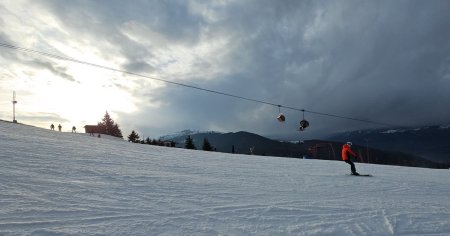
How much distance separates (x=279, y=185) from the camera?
13844mm

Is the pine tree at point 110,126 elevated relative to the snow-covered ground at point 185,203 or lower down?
elevated

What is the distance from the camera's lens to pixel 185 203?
9359mm

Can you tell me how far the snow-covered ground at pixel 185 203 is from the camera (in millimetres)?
7273

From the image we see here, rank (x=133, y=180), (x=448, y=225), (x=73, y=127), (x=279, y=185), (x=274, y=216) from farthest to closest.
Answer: (x=73, y=127) < (x=279, y=185) < (x=133, y=180) < (x=448, y=225) < (x=274, y=216)

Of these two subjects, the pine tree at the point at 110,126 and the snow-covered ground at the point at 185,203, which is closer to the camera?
the snow-covered ground at the point at 185,203

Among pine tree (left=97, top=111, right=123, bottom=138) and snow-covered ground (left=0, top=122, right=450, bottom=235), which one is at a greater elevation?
pine tree (left=97, top=111, right=123, bottom=138)

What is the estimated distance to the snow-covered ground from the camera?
7.27 metres

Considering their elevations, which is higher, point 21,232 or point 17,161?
point 17,161

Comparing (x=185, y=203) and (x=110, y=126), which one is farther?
(x=110, y=126)

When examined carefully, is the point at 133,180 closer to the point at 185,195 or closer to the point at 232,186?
the point at 185,195

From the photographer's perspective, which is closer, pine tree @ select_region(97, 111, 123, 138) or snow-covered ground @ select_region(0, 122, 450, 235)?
snow-covered ground @ select_region(0, 122, 450, 235)

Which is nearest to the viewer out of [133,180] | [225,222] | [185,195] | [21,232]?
[21,232]

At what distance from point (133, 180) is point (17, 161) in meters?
4.30

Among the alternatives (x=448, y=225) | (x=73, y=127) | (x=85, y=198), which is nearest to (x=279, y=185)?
(x=448, y=225)
